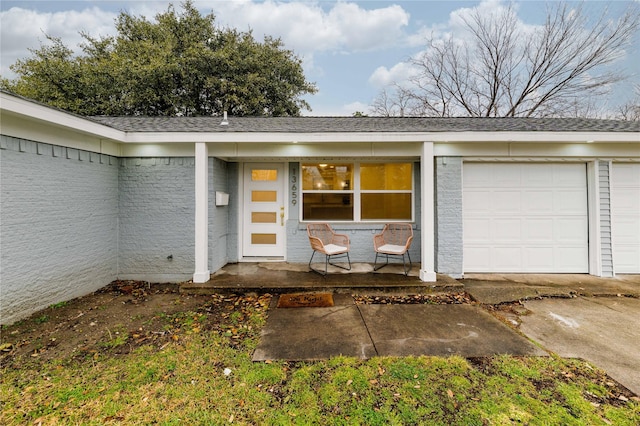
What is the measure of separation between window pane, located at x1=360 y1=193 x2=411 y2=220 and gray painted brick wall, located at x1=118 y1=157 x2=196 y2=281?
3532mm

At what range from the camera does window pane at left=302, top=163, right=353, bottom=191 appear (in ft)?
19.4

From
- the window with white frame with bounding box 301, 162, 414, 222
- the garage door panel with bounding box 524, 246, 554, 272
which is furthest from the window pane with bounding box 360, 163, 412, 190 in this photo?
the garage door panel with bounding box 524, 246, 554, 272

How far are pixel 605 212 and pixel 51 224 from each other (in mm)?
9408

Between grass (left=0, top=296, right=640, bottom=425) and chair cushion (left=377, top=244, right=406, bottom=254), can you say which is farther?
chair cushion (left=377, top=244, right=406, bottom=254)

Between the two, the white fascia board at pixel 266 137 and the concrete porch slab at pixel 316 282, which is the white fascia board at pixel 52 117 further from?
the concrete porch slab at pixel 316 282

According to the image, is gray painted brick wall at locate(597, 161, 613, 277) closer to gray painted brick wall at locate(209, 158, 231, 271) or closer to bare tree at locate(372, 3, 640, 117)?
gray painted brick wall at locate(209, 158, 231, 271)

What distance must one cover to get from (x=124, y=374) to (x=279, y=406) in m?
1.51

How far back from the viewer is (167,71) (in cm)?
1293

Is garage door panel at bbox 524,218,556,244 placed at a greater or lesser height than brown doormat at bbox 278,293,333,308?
greater

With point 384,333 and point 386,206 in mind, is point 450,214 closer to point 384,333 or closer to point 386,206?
point 386,206

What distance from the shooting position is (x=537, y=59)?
13562 millimetres

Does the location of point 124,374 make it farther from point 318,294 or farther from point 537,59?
point 537,59

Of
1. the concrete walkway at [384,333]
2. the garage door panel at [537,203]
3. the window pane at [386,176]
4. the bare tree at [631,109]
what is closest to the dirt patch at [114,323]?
the concrete walkway at [384,333]

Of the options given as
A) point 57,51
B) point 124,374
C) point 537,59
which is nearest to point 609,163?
point 124,374
